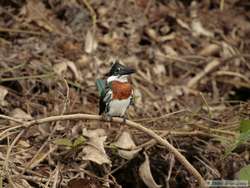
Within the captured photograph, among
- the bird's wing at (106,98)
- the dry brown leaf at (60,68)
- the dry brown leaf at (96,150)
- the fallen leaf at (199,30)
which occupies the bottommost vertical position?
the dry brown leaf at (96,150)

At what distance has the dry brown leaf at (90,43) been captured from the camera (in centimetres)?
594

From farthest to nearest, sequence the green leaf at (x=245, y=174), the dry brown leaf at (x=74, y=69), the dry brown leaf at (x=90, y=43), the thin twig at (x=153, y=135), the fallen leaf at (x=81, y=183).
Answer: the dry brown leaf at (x=90, y=43) < the dry brown leaf at (x=74, y=69) < the fallen leaf at (x=81, y=183) < the thin twig at (x=153, y=135) < the green leaf at (x=245, y=174)

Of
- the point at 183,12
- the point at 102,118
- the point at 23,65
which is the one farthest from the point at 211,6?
the point at 102,118

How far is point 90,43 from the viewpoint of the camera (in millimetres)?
5996

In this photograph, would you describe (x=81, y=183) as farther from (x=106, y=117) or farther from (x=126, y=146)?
(x=126, y=146)

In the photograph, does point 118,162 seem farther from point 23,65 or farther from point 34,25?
point 34,25

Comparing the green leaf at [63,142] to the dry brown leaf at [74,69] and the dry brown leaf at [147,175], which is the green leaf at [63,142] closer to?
the dry brown leaf at [147,175]

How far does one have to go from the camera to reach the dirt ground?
4.14 m

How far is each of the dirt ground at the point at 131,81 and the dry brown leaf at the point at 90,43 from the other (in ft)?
0.04

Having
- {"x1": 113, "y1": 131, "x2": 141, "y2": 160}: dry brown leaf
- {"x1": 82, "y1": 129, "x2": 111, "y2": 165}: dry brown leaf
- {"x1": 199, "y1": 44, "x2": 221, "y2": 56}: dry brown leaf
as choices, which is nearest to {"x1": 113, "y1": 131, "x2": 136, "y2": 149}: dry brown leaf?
{"x1": 113, "y1": 131, "x2": 141, "y2": 160}: dry brown leaf

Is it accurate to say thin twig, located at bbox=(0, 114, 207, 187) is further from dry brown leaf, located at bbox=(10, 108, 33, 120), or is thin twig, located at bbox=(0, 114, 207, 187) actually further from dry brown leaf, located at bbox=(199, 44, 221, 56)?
dry brown leaf, located at bbox=(199, 44, 221, 56)

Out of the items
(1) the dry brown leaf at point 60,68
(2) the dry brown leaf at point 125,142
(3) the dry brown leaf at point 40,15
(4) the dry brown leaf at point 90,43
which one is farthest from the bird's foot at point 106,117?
(3) the dry brown leaf at point 40,15

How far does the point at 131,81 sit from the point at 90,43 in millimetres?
599

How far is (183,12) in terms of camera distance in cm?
688
